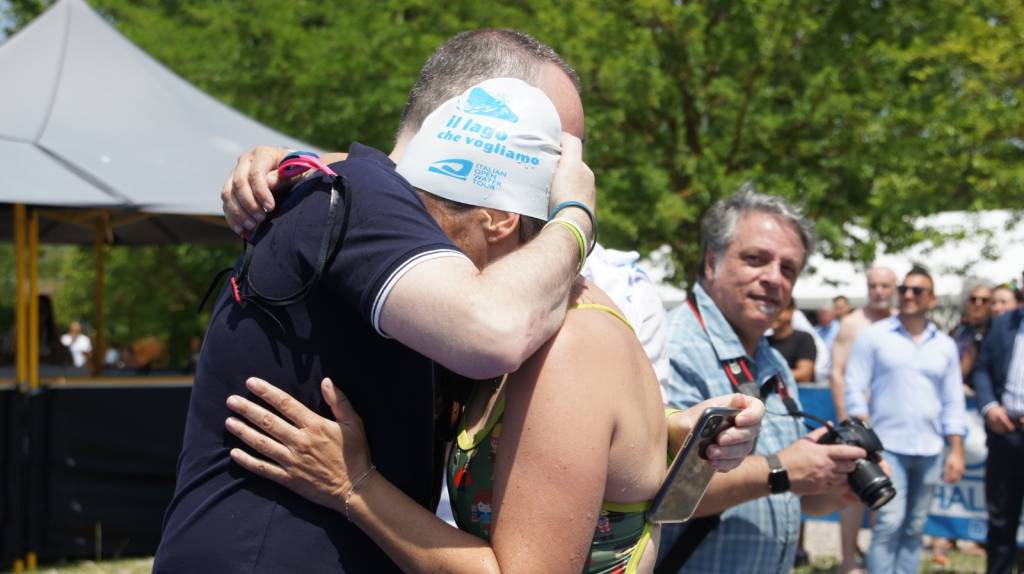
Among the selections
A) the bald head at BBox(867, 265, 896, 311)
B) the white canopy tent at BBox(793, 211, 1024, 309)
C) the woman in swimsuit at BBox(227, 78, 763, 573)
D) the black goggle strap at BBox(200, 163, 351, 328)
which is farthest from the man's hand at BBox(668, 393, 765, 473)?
the white canopy tent at BBox(793, 211, 1024, 309)

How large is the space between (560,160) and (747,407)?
643 millimetres

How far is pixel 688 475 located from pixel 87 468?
7.13 metres

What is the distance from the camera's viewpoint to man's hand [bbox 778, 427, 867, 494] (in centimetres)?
308

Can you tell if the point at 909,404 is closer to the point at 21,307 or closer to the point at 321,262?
the point at 321,262

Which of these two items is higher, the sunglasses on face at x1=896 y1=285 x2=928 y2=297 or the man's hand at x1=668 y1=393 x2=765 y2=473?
the sunglasses on face at x1=896 y1=285 x2=928 y2=297

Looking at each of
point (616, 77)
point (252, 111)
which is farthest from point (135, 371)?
point (616, 77)

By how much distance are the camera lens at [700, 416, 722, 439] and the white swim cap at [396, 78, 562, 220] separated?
532mm

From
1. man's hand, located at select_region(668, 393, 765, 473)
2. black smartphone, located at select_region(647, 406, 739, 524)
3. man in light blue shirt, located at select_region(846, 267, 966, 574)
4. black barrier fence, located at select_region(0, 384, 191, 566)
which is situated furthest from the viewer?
black barrier fence, located at select_region(0, 384, 191, 566)

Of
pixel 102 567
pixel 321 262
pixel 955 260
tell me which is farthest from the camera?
pixel 955 260

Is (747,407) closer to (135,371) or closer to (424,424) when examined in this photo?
(424,424)

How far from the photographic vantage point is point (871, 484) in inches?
123

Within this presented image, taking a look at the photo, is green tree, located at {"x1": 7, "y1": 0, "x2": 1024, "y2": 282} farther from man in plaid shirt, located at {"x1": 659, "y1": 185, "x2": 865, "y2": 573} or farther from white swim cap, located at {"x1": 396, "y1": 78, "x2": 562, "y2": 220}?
white swim cap, located at {"x1": 396, "y1": 78, "x2": 562, "y2": 220}

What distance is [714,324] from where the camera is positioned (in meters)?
3.44

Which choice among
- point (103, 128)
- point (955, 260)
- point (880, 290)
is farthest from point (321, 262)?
point (955, 260)
